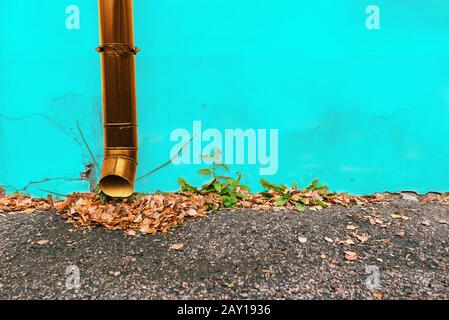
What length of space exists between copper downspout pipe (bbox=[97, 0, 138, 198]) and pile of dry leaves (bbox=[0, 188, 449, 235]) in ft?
0.59

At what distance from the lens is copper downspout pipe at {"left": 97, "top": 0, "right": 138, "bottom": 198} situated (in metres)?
3.17

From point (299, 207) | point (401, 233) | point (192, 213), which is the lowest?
point (401, 233)

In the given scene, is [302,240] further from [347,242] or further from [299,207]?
[299,207]

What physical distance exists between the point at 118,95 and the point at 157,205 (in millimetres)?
1001

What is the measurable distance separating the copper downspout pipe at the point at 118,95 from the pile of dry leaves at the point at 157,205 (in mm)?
181

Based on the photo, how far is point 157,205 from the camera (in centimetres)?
336

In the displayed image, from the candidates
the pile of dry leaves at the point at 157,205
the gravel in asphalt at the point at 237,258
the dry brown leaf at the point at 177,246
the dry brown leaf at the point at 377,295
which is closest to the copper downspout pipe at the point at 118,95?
the pile of dry leaves at the point at 157,205

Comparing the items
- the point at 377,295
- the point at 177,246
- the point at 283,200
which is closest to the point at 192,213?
the point at 177,246

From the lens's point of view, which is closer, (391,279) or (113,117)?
(391,279)

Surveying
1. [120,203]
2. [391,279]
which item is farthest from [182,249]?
[391,279]

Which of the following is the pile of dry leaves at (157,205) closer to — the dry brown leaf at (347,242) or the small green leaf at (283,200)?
the small green leaf at (283,200)
